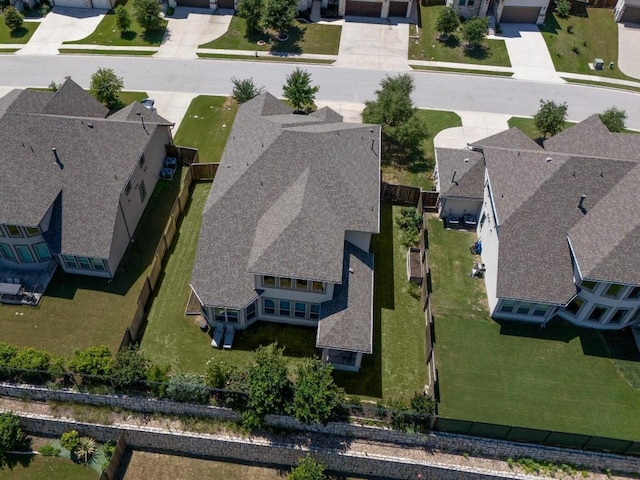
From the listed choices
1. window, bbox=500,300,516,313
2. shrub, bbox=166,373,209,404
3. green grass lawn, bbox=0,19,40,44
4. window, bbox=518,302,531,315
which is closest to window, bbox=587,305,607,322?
window, bbox=518,302,531,315

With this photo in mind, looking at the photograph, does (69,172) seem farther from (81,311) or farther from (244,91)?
(244,91)

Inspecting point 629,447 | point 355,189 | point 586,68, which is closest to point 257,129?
point 355,189

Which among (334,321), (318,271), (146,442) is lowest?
(146,442)

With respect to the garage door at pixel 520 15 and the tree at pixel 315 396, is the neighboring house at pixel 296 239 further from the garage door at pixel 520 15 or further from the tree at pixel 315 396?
the garage door at pixel 520 15

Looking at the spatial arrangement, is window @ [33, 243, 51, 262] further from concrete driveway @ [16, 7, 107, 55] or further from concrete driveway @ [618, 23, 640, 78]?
concrete driveway @ [618, 23, 640, 78]

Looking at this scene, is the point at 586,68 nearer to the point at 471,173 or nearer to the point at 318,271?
the point at 471,173

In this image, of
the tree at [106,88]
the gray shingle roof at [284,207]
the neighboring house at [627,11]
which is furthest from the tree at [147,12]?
the neighboring house at [627,11]
